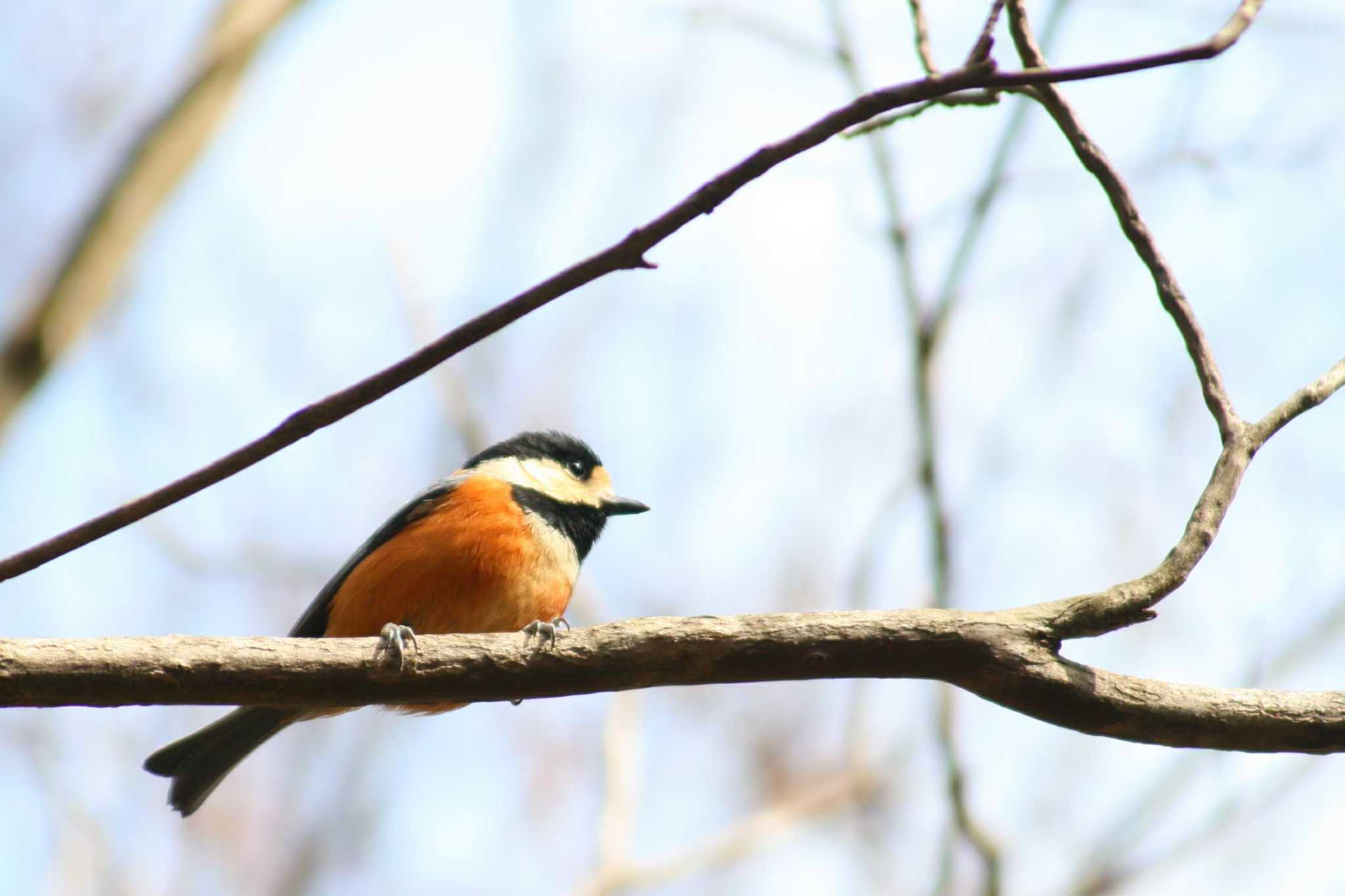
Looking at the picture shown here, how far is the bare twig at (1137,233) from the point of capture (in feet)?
11.9

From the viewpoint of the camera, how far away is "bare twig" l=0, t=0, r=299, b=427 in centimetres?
788

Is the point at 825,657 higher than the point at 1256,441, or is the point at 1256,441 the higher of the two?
the point at 1256,441

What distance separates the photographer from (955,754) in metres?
6.05

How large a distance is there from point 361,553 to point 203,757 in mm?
1136

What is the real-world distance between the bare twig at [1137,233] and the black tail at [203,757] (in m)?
3.95

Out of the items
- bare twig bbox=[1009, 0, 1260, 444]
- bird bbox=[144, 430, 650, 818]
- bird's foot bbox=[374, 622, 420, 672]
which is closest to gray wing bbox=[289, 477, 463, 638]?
bird bbox=[144, 430, 650, 818]

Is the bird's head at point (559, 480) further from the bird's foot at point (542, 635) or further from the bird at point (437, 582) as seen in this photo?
the bird's foot at point (542, 635)

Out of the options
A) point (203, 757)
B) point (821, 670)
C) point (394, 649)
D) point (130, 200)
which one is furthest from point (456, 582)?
point (130, 200)

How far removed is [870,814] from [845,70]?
6497 mm

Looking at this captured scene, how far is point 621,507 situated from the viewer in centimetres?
644

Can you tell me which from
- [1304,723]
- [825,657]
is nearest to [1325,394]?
[1304,723]

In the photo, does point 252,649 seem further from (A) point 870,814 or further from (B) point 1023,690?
(A) point 870,814

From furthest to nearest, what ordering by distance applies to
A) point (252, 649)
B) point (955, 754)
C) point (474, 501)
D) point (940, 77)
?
point (955, 754) < point (474, 501) < point (252, 649) < point (940, 77)

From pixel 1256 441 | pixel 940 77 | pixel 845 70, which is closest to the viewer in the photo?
pixel 940 77
